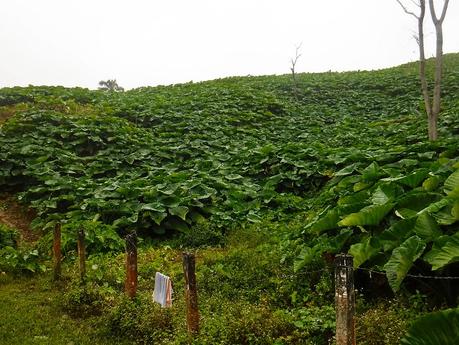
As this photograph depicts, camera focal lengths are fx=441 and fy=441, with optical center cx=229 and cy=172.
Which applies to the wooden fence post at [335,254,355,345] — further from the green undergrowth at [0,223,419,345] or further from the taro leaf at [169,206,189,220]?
the taro leaf at [169,206,189,220]

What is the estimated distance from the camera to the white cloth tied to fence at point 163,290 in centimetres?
634

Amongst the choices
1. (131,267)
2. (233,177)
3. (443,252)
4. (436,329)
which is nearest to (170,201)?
(233,177)

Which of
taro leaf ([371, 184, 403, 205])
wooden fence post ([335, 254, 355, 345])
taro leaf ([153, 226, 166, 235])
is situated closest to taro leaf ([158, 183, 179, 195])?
taro leaf ([153, 226, 166, 235])

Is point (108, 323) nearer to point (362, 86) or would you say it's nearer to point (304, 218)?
point (304, 218)

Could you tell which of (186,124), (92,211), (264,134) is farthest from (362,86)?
(92,211)

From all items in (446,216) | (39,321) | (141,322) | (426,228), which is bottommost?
(39,321)

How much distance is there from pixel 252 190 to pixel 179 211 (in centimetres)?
291

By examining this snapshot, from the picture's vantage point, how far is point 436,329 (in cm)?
402

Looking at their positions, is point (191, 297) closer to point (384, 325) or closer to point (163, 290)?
point (163, 290)

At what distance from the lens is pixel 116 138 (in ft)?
58.9

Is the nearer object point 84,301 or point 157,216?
point 84,301

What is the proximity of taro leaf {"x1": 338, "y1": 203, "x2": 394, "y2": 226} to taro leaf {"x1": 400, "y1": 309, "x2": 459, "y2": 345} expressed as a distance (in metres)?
2.98

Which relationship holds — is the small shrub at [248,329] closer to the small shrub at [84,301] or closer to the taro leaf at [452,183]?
the small shrub at [84,301]

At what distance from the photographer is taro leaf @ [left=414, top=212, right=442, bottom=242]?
603 centimetres
